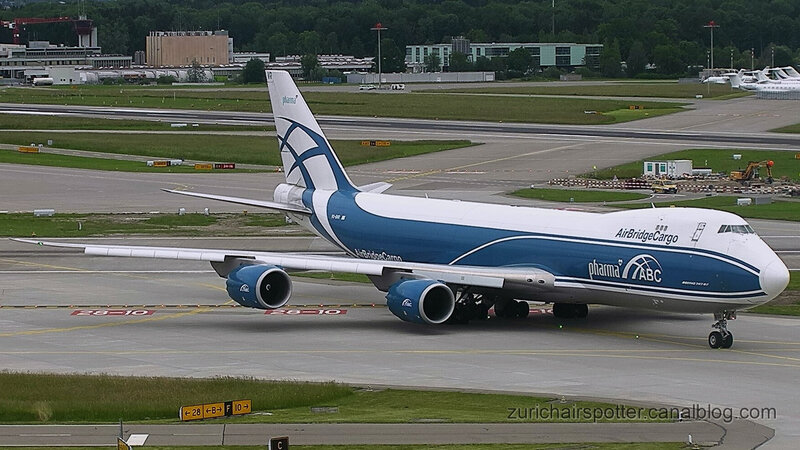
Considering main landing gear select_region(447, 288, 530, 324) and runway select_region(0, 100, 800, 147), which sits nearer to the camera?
main landing gear select_region(447, 288, 530, 324)

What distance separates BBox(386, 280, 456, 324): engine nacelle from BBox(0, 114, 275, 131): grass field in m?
95.2

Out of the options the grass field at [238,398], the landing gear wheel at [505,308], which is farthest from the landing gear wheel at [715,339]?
the grass field at [238,398]

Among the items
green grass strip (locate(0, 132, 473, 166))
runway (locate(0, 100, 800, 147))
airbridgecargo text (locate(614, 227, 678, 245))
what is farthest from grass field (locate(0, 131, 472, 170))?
airbridgecargo text (locate(614, 227, 678, 245))

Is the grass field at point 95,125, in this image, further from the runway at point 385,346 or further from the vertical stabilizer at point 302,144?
the runway at point 385,346

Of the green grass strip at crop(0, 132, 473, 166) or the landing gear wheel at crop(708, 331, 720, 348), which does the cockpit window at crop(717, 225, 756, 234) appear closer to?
the landing gear wheel at crop(708, 331, 720, 348)

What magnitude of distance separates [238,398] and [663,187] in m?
61.2

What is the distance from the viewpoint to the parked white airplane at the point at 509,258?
1715 inches

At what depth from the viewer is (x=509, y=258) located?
49125 millimetres

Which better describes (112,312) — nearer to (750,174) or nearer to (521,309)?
(521,309)

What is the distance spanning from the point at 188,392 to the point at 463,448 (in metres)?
9.59

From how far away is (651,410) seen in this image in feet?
112

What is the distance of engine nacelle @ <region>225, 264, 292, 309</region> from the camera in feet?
161

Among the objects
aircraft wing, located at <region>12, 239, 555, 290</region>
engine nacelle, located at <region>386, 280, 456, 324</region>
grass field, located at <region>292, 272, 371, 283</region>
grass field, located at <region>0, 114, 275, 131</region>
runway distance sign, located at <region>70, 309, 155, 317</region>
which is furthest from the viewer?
grass field, located at <region>0, 114, 275, 131</region>

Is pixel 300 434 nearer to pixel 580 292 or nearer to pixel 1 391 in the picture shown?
pixel 1 391
